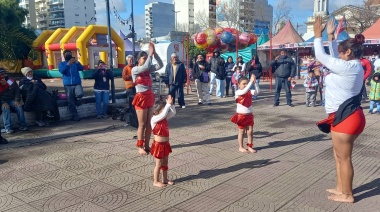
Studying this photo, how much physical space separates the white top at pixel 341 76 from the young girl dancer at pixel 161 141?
192cm

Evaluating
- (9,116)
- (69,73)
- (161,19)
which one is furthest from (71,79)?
(161,19)

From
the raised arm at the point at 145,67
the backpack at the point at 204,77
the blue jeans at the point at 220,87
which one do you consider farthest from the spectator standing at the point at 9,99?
the blue jeans at the point at 220,87

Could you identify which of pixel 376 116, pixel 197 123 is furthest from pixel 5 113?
pixel 376 116

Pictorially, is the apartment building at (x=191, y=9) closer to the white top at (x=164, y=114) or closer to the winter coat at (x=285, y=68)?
the winter coat at (x=285, y=68)

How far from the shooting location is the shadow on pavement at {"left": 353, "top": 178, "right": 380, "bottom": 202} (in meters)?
4.04

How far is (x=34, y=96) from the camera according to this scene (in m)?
8.09

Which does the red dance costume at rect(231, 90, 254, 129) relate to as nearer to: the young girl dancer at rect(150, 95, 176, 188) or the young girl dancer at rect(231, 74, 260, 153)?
the young girl dancer at rect(231, 74, 260, 153)

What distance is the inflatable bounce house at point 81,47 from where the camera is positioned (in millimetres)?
22938

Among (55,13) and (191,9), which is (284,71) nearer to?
(55,13)

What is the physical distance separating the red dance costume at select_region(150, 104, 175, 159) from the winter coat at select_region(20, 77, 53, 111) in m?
4.93

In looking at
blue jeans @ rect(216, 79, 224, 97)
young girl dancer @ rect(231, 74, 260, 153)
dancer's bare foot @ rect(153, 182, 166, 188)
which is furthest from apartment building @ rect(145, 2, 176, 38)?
dancer's bare foot @ rect(153, 182, 166, 188)

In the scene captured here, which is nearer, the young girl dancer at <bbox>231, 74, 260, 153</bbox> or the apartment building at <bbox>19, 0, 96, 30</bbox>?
the young girl dancer at <bbox>231, 74, 260, 153</bbox>

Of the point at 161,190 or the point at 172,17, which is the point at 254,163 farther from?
the point at 172,17

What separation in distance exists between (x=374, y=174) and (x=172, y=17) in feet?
352
